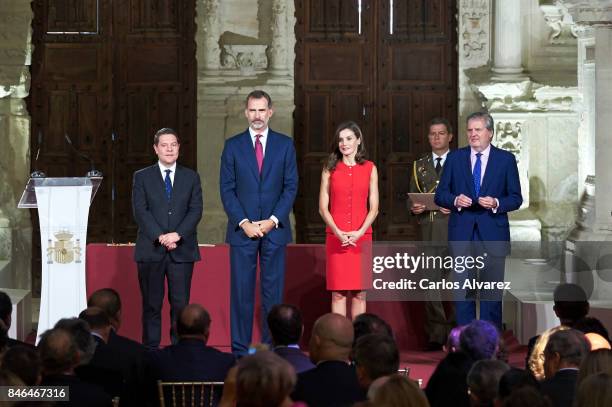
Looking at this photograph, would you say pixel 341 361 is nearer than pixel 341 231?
Yes

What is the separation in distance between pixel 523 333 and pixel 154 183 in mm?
3092

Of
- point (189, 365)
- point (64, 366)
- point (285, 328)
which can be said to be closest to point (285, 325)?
point (285, 328)

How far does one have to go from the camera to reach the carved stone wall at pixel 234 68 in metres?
13.5

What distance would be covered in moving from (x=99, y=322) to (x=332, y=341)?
5.17 ft

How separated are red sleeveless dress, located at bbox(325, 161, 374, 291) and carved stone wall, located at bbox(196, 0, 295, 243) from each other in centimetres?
380

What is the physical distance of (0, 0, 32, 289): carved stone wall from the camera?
1335 centimetres

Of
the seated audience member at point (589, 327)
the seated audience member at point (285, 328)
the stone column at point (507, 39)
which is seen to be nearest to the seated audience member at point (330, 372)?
the seated audience member at point (285, 328)

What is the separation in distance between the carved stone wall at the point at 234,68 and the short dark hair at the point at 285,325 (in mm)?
6532

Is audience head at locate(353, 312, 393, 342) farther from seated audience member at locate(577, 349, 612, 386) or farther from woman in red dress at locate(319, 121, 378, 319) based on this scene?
woman in red dress at locate(319, 121, 378, 319)

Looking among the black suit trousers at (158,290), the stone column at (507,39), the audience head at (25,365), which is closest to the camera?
the audience head at (25,365)

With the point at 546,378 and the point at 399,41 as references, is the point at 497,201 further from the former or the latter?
the point at 399,41

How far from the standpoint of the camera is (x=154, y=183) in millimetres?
9695

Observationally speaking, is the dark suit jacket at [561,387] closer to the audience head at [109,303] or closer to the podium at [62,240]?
the audience head at [109,303]

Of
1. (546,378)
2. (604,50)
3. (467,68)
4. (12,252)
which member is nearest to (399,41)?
(467,68)
